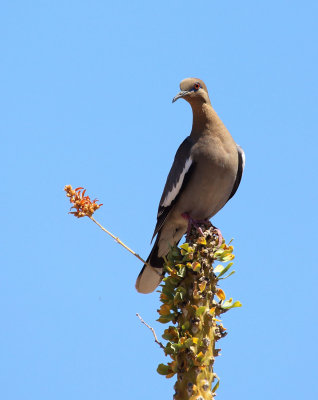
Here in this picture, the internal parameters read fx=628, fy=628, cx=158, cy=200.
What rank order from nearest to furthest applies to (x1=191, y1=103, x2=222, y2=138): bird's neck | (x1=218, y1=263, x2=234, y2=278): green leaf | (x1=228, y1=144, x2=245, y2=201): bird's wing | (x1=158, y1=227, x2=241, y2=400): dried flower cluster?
1. (x1=158, y1=227, x2=241, y2=400): dried flower cluster
2. (x1=218, y1=263, x2=234, y2=278): green leaf
3. (x1=191, y1=103, x2=222, y2=138): bird's neck
4. (x1=228, y1=144, x2=245, y2=201): bird's wing

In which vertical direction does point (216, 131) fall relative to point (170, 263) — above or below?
above

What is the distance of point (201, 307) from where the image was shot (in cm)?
440

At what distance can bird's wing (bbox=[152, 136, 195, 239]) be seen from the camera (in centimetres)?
659

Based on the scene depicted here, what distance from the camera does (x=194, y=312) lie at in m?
4.46

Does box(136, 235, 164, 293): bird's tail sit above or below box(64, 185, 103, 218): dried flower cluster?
above

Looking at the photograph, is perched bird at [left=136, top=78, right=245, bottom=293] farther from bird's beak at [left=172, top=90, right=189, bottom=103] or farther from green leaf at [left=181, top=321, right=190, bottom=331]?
green leaf at [left=181, top=321, right=190, bottom=331]

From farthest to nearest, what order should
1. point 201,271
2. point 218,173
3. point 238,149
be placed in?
point 238,149 < point 218,173 < point 201,271

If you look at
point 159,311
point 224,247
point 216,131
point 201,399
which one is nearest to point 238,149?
point 216,131

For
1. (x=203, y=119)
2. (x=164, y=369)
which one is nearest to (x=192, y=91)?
(x=203, y=119)

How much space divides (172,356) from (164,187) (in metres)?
2.83

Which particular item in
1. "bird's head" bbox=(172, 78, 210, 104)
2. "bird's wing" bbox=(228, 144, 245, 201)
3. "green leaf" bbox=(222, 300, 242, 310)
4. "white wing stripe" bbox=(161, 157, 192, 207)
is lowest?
"green leaf" bbox=(222, 300, 242, 310)

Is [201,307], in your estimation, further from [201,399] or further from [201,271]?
[201,399]

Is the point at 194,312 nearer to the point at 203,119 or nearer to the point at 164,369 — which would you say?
the point at 164,369

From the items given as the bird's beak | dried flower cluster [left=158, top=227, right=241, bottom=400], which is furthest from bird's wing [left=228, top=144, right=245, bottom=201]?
dried flower cluster [left=158, top=227, right=241, bottom=400]
